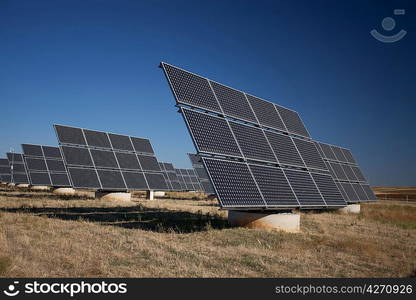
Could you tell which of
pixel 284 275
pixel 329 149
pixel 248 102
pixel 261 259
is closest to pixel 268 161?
pixel 248 102

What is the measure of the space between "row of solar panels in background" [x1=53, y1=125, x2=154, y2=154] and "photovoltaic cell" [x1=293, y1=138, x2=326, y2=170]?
15.0 metres

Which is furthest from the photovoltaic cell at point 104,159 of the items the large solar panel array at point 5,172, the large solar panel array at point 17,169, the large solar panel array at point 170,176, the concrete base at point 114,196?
the large solar panel array at point 5,172

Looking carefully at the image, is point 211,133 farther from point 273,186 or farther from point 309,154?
point 309,154

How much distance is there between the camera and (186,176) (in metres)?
53.3

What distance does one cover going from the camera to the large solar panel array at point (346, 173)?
27.4 metres

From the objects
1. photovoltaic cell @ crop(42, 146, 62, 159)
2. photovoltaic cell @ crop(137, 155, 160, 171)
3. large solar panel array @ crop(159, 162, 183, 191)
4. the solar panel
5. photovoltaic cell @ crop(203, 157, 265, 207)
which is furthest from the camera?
large solar panel array @ crop(159, 162, 183, 191)

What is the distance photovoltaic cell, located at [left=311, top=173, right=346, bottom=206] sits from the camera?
1756 cm

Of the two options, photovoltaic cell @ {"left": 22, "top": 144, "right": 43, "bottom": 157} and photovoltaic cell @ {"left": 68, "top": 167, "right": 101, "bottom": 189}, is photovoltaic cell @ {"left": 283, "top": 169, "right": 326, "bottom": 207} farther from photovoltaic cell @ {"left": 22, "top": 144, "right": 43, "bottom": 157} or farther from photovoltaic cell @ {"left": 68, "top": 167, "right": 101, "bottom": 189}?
photovoltaic cell @ {"left": 22, "top": 144, "right": 43, "bottom": 157}

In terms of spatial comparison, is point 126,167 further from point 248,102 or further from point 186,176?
point 186,176

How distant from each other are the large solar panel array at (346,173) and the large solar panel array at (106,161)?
13.6 meters

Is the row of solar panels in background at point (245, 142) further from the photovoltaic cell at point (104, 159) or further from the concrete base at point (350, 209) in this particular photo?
the photovoltaic cell at point (104, 159)

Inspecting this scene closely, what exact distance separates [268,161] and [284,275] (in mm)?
7962

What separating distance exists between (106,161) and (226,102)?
14.0 meters

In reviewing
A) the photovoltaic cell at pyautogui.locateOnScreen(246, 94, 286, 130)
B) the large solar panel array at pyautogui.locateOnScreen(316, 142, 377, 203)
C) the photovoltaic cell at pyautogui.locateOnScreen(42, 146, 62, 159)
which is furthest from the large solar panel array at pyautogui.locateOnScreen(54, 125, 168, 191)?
the large solar panel array at pyautogui.locateOnScreen(316, 142, 377, 203)
